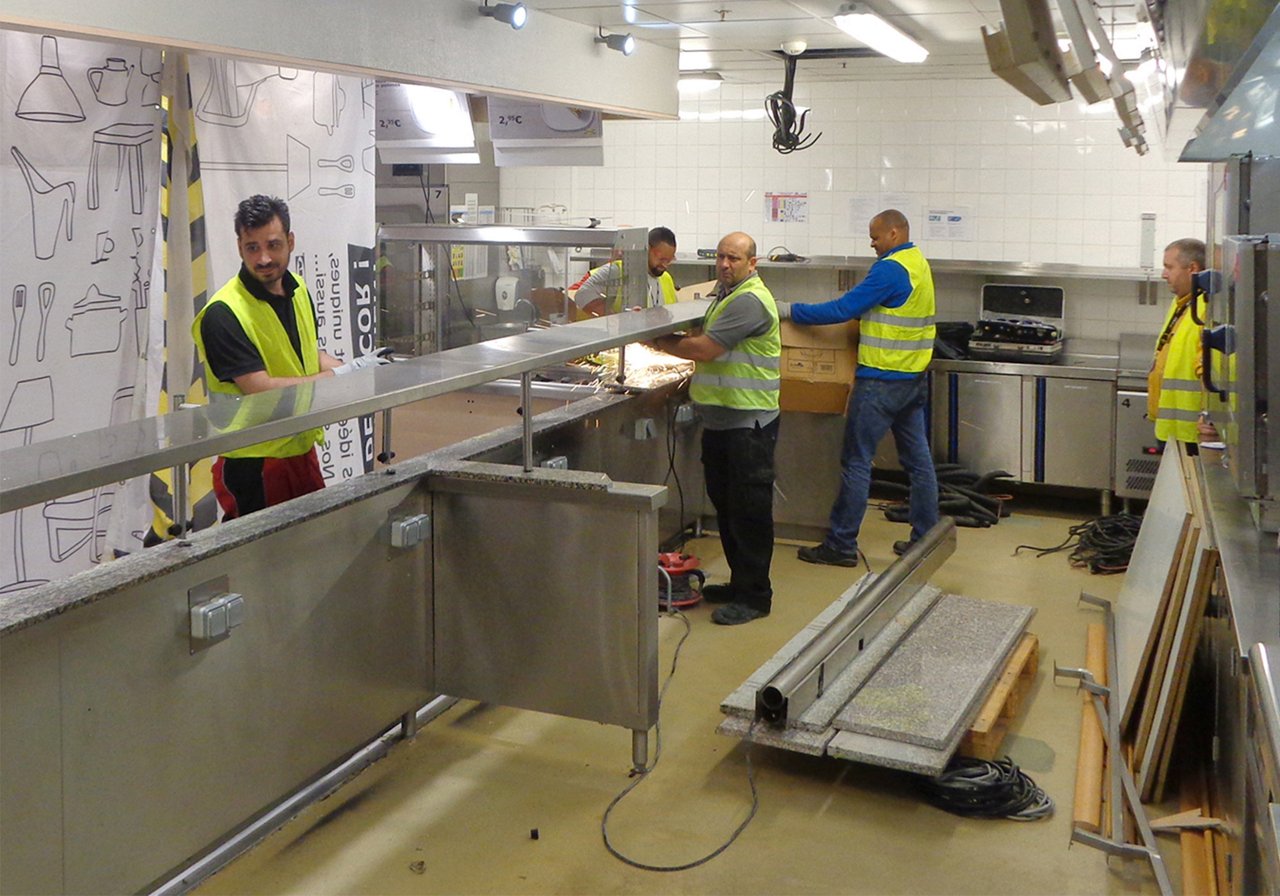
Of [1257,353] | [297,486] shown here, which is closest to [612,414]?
[297,486]

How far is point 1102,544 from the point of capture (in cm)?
640

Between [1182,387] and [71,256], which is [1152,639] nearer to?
[1182,387]

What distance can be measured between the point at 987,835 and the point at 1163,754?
57cm

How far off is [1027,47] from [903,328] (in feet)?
10.4

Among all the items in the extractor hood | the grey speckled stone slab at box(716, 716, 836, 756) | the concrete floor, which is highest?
the extractor hood

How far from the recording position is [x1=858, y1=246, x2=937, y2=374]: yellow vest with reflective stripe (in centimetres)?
616

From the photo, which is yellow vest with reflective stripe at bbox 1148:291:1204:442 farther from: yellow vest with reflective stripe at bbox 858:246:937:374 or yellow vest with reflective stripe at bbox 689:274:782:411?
yellow vest with reflective stripe at bbox 689:274:782:411

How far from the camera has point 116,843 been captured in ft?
9.46

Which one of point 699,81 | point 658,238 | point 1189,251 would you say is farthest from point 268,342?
point 699,81

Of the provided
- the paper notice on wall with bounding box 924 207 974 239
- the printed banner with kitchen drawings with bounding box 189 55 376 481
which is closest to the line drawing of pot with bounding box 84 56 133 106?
the printed banner with kitchen drawings with bounding box 189 55 376 481

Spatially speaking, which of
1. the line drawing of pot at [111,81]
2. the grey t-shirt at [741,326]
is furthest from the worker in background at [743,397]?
the line drawing of pot at [111,81]

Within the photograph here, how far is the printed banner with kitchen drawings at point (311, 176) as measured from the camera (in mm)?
4477

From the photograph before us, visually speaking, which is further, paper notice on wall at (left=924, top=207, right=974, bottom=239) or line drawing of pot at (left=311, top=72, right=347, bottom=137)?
paper notice on wall at (left=924, top=207, right=974, bottom=239)

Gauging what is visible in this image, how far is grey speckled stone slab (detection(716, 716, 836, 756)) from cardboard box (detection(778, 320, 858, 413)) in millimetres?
2630
